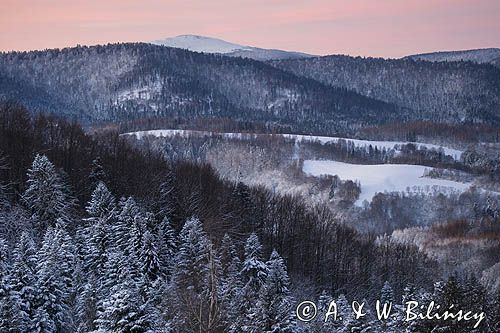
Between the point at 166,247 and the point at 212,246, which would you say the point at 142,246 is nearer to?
the point at 166,247

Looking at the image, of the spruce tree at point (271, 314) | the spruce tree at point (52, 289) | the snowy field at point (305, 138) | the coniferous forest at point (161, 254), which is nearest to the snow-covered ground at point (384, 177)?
the snowy field at point (305, 138)

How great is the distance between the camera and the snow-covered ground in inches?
4806

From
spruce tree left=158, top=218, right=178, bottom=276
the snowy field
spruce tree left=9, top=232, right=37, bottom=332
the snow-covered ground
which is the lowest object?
the snow-covered ground

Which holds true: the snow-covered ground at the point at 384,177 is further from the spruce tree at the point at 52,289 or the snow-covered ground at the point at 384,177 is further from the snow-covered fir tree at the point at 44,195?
the spruce tree at the point at 52,289

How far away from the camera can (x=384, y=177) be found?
422 ft

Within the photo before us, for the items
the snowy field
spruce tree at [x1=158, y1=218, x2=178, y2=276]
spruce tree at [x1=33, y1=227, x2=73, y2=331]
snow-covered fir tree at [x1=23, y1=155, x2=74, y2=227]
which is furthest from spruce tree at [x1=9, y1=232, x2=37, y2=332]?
the snowy field

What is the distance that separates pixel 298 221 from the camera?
193 ft

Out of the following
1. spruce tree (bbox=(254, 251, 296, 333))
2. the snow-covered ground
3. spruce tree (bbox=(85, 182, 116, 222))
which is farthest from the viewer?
the snow-covered ground

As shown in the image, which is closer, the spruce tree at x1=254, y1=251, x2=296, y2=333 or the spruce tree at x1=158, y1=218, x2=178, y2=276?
the spruce tree at x1=254, y1=251, x2=296, y2=333

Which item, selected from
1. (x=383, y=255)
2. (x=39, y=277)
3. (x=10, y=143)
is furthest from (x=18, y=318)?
(x=383, y=255)

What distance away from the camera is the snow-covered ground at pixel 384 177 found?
12206 centimetres

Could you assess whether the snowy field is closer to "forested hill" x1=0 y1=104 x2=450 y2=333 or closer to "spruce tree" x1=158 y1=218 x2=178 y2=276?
"forested hill" x1=0 y1=104 x2=450 y2=333

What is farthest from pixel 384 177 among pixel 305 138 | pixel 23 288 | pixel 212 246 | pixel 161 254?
pixel 23 288

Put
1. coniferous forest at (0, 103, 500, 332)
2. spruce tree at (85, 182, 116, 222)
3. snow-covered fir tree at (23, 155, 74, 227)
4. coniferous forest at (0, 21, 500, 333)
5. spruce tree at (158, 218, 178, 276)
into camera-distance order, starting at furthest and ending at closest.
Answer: snow-covered fir tree at (23, 155, 74, 227)
spruce tree at (85, 182, 116, 222)
spruce tree at (158, 218, 178, 276)
coniferous forest at (0, 21, 500, 333)
coniferous forest at (0, 103, 500, 332)
